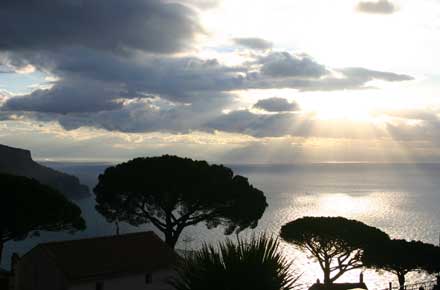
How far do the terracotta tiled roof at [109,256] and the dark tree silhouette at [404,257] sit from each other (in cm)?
1525

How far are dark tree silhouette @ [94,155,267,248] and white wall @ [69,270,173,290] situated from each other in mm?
7354

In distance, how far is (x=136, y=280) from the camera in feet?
96.6

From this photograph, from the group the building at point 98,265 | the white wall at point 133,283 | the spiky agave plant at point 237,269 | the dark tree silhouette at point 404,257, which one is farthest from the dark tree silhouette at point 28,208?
the spiky agave plant at point 237,269

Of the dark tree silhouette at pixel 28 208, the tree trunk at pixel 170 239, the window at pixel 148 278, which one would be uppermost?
the dark tree silhouette at pixel 28 208

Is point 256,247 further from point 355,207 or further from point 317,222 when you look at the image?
point 355,207

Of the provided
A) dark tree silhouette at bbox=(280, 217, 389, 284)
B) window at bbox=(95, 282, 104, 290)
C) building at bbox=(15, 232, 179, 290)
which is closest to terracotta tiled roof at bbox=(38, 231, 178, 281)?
building at bbox=(15, 232, 179, 290)

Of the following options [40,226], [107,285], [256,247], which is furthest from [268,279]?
[40,226]

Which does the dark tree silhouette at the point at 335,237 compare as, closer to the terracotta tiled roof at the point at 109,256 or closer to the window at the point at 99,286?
the terracotta tiled roof at the point at 109,256

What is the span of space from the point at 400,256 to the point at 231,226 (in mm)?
13053

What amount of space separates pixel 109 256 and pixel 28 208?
678cm

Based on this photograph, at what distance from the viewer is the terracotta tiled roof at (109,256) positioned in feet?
91.1

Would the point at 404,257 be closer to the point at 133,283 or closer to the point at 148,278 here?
the point at 148,278

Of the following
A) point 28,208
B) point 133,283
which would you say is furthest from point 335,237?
point 28,208

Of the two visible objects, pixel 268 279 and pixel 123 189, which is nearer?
pixel 268 279
